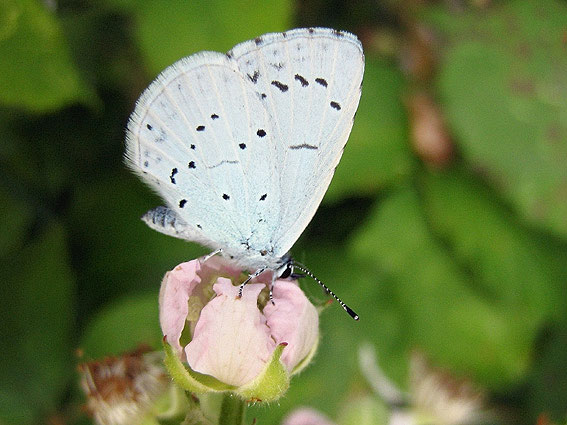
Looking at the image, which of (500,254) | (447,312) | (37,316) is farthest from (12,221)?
(500,254)

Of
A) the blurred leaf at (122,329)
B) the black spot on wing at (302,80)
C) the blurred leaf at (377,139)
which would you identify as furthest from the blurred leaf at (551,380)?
the black spot on wing at (302,80)

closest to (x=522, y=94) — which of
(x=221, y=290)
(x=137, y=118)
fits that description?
(x=137, y=118)

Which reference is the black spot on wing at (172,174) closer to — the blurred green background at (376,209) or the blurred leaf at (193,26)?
the blurred green background at (376,209)

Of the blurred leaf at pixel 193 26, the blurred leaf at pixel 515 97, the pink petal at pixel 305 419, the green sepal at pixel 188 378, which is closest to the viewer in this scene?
the green sepal at pixel 188 378

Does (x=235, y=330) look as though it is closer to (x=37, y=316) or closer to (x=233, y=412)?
(x=233, y=412)

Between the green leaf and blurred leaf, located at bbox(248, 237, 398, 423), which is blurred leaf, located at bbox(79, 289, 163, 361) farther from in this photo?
the green leaf

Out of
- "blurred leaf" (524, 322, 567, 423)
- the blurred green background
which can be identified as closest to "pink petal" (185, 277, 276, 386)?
the blurred green background
